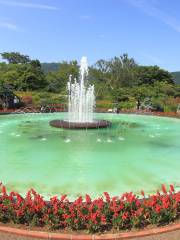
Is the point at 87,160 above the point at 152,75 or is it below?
below

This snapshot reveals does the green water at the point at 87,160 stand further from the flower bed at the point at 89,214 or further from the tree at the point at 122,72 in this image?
the tree at the point at 122,72

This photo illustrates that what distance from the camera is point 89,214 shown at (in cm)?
554

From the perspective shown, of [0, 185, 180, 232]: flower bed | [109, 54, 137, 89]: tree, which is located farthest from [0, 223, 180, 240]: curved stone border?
[109, 54, 137, 89]: tree

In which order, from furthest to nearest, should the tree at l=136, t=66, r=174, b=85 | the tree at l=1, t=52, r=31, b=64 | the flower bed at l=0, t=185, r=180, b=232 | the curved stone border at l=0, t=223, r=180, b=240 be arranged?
the tree at l=1, t=52, r=31, b=64, the tree at l=136, t=66, r=174, b=85, the flower bed at l=0, t=185, r=180, b=232, the curved stone border at l=0, t=223, r=180, b=240

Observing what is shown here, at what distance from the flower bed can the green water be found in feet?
6.75

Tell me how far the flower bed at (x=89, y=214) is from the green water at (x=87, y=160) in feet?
6.75

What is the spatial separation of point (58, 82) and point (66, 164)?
39.4 meters

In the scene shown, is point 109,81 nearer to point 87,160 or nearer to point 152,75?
point 152,75

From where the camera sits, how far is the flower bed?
5.51 m

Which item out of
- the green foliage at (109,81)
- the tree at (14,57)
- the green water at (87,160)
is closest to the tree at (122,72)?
the green foliage at (109,81)

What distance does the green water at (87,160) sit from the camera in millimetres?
8547

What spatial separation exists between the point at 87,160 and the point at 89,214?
18.6 ft

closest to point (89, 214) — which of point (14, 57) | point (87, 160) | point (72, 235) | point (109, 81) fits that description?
point (72, 235)

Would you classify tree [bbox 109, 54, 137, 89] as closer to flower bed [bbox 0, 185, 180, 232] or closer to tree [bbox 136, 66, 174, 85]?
tree [bbox 136, 66, 174, 85]
